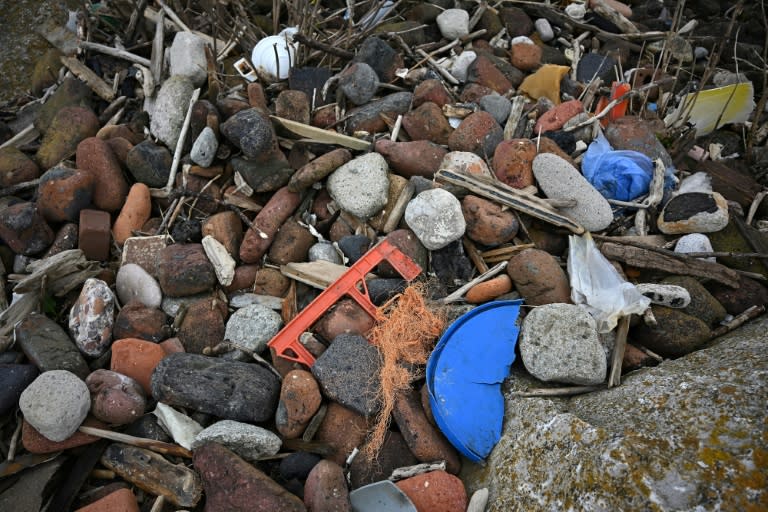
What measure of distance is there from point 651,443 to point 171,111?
3991 millimetres

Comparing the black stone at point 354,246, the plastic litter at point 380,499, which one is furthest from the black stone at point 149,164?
the plastic litter at point 380,499

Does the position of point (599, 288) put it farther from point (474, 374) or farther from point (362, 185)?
point (362, 185)

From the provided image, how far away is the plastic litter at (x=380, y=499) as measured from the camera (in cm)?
252

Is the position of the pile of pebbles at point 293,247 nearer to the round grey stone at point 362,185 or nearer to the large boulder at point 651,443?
the round grey stone at point 362,185

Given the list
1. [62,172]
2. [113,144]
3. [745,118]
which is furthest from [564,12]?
[62,172]

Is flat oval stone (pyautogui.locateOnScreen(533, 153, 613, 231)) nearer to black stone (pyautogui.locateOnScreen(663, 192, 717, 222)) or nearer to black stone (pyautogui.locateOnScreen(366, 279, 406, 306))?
black stone (pyautogui.locateOnScreen(663, 192, 717, 222))

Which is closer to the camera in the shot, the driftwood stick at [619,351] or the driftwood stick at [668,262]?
the driftwood stick at [619,351]

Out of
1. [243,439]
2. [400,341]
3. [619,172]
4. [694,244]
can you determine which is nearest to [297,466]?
[243,439]

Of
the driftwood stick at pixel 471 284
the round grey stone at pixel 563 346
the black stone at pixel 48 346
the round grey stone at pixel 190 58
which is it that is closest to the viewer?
the round grey stone at pixel 563 346

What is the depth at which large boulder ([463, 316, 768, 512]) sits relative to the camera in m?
1.94

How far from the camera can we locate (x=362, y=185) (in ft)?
11.9

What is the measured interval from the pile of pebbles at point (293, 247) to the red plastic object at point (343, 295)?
6cm

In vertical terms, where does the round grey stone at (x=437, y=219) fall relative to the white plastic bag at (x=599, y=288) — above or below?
above

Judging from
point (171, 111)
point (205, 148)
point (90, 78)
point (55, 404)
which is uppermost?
point (90, 78)
